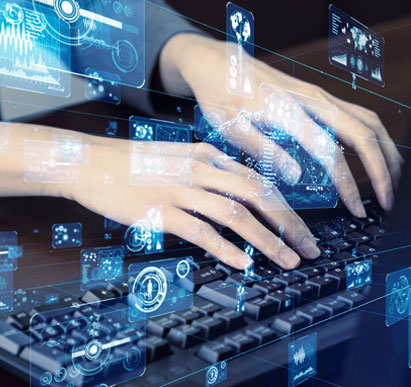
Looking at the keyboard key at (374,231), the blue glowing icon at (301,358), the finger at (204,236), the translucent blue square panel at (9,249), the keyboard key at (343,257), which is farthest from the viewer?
the keyboard key at (374,231)

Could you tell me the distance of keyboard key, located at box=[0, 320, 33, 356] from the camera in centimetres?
29

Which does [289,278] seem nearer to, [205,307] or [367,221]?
[205,307]

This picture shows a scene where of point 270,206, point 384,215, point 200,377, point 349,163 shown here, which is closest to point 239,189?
point 270,206

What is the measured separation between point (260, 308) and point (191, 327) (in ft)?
0.32

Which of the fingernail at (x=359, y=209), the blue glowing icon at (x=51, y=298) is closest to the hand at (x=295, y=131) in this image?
the fingernail at (x=359, y=209)

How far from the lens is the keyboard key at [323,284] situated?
1.80ft

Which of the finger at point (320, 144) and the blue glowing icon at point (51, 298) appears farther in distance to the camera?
the finger at point (320, 144)

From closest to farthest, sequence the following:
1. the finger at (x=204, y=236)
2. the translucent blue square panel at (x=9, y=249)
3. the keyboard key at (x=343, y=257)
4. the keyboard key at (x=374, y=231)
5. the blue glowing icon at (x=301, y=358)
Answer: the translucent blue square panel at (x=9, y=249) → the finger at (x=204, y=236) → the blue glowing icon at (x=301, y=358) → the keyboard key at (x=343, y=257) → the keyboard key at (x=374, y=231)

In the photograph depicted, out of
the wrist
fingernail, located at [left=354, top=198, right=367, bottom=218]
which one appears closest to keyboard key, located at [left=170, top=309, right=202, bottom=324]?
the wrist

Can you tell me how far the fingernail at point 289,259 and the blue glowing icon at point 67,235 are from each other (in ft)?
0.93

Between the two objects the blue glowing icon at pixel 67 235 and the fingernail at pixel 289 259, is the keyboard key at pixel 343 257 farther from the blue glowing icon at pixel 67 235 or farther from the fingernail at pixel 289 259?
the blue glowing icon at pixel 67 235

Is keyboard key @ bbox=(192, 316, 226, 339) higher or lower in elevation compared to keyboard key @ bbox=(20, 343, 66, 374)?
lower

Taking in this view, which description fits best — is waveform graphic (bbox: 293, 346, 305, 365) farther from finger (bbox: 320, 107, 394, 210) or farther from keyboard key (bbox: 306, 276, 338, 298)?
finger (bbox: 320, 107, 394, 210)

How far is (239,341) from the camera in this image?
0.42 metres
